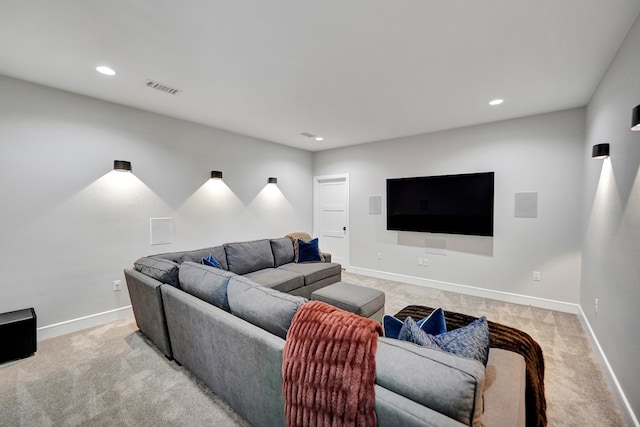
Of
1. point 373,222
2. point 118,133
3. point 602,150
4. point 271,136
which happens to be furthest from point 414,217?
point 118,133

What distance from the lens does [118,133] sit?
333 centimetres

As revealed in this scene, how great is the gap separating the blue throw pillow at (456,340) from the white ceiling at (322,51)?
73.6 inches

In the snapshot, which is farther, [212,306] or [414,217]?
[414,217]

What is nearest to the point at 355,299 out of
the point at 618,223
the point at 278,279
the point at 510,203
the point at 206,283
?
the point at 278,279

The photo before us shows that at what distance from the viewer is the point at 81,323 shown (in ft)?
10.1

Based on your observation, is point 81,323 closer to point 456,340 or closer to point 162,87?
point 162,87

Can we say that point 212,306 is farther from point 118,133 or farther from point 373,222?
point 373,222

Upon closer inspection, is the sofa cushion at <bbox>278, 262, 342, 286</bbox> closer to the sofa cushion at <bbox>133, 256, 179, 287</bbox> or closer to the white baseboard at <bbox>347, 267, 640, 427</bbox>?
the white baseboard at <bbox>347, 267, 640, 427</bbox>

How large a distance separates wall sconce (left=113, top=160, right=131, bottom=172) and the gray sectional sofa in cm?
120

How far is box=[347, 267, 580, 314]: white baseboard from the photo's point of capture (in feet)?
11.7

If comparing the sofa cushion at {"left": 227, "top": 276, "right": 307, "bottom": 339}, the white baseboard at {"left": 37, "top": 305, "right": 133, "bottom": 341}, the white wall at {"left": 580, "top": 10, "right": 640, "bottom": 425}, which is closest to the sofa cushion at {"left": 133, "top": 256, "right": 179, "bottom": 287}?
the sofa cushion at {"left": 227, "top": 276, "right": 307, "bottom": 339}

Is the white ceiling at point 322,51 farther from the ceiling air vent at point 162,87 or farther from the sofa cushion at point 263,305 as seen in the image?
the sofa cushion at point 263,305

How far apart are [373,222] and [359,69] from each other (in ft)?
10.7

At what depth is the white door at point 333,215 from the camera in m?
5.72
